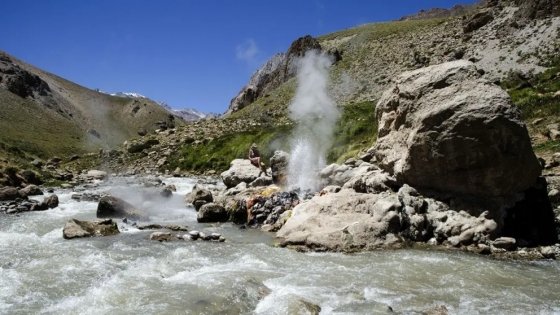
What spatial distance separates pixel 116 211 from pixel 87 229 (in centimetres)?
324

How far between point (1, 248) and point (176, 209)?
7631 mm

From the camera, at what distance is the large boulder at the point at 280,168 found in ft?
59.5

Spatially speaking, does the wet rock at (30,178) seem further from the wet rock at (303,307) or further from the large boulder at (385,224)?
the wet rock at (303,307)

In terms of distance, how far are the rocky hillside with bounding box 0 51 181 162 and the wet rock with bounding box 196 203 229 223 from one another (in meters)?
34.8

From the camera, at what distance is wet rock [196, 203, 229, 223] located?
15266 mm

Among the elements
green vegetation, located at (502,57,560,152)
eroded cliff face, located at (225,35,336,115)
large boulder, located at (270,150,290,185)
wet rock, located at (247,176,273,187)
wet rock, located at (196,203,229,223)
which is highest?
eroded cliff face, located at (225,35,336,115)

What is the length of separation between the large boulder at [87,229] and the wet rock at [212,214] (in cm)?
318

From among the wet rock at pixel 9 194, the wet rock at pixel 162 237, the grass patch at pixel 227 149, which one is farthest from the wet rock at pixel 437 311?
the grass patch at pixel 227 149

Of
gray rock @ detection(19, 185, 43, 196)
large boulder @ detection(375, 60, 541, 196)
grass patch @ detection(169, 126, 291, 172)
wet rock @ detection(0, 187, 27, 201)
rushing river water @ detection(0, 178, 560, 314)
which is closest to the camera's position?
rushing river water @ detection(0, 178, 560, 314)

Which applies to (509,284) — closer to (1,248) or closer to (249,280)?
(249,280)

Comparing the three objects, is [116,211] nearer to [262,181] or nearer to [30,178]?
[262,181]

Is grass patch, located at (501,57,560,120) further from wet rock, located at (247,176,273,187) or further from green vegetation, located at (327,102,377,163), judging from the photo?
wet rock, located at (247,176,273,187)

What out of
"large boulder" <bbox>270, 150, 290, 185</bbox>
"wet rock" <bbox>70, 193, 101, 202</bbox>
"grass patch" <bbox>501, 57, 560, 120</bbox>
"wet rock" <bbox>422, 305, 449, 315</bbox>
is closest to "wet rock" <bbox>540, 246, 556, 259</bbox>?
"wet rock" <bbox>422, 305, 449, 315</bbox>

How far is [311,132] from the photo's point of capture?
28.9 meters
